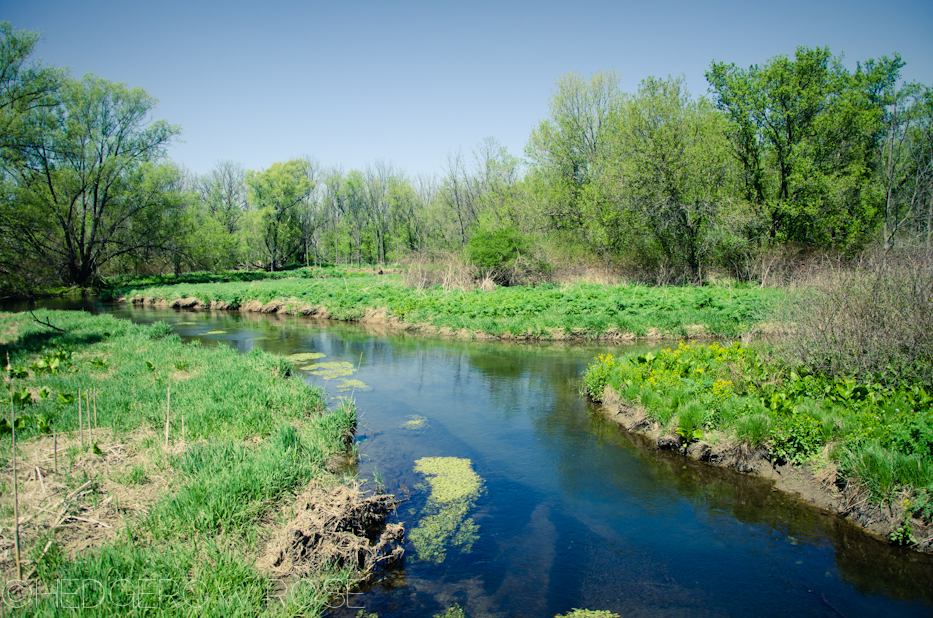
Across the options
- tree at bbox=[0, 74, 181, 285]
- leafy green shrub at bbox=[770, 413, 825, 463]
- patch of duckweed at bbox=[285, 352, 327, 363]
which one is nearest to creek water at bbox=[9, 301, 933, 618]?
leafy green shrub at bbox=[770, 413, 825, 463]

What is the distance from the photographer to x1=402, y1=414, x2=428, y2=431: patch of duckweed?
8.99 meters

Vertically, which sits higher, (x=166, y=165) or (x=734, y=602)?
(x=166, y=165)

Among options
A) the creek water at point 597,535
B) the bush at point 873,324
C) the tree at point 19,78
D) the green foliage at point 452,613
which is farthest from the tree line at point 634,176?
the green foliage at point 452,613

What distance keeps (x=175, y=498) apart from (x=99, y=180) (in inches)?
1453

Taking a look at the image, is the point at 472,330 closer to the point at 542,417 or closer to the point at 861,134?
the point at 542,417

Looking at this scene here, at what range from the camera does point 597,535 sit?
5.64 m

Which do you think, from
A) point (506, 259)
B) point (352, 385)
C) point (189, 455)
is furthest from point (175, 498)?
point (506, 259)

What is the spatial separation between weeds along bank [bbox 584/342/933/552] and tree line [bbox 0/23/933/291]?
33.3ft

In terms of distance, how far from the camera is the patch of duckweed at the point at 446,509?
5.40m

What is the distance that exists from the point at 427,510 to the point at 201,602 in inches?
114

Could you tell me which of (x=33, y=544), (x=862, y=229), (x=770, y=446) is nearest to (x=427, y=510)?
(x=33, y=544)

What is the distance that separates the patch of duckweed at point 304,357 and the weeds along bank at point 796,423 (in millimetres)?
8577

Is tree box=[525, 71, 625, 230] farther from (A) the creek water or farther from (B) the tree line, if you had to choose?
(A) the creek water

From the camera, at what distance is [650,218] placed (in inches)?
1004
